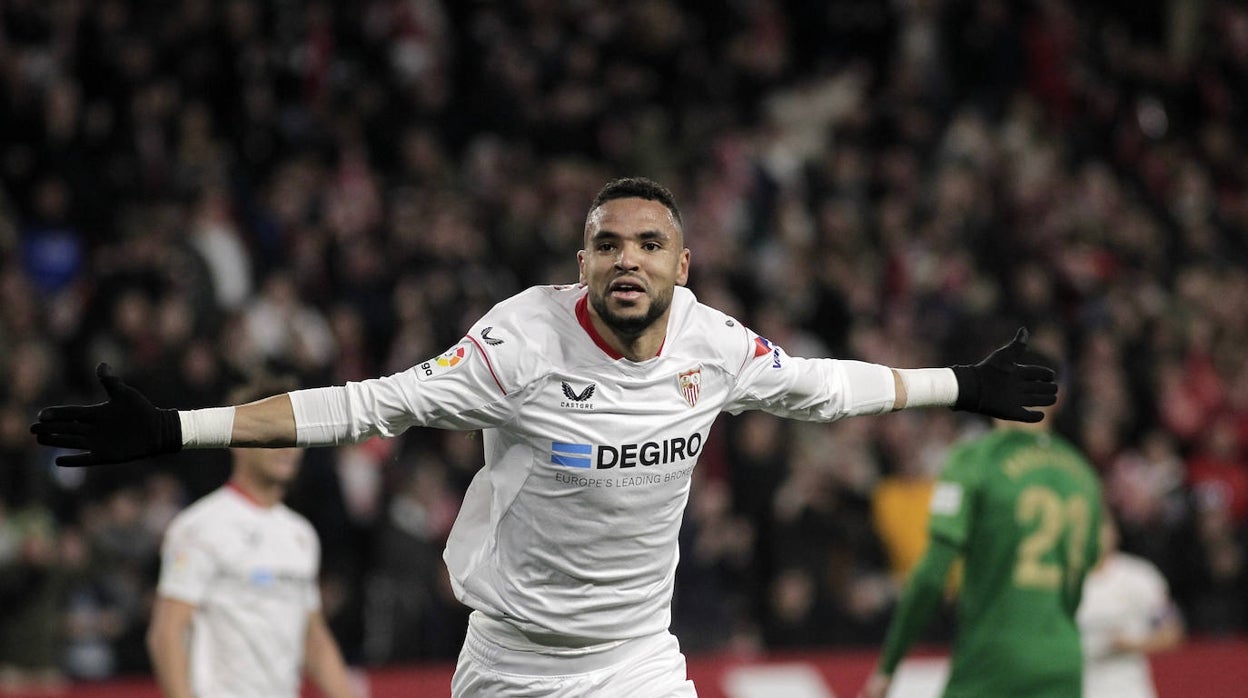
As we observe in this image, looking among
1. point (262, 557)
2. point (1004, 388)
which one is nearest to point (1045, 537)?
point (1004, 388)

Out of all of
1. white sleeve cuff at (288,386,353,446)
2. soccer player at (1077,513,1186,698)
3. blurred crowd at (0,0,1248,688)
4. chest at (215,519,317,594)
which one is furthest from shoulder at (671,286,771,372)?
blurred crowd at (0,0,1248,688)

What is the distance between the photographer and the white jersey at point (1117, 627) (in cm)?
823

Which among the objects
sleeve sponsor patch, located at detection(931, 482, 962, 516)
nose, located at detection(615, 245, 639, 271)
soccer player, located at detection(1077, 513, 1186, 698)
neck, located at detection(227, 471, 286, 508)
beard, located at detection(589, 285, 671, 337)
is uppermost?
nose, located at detection(615, 245, 639, 271)

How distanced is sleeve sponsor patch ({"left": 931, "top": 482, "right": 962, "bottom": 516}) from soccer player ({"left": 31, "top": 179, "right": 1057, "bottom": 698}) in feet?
4.38

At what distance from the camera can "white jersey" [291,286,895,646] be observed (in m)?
5.10

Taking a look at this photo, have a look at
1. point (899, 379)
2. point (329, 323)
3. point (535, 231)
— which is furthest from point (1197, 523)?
point (899, 379)

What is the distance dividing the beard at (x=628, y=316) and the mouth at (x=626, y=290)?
0.03 meters

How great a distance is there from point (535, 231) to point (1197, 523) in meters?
5.51

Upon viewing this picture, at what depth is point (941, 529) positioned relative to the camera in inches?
269

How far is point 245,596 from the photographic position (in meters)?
6.81

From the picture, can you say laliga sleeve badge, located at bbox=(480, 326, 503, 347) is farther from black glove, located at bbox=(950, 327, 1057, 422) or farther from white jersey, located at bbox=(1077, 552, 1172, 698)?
white jersey, located at bbox=(1077, 552, 1172, 698)

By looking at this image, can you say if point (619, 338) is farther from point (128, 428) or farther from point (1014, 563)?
point (1014, 563)

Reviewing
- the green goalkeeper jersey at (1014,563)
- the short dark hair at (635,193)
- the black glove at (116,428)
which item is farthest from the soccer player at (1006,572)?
the black glove at (116,428)

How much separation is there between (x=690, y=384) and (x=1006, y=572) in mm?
2139
